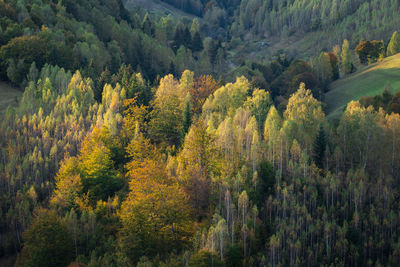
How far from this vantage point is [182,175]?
186 ft

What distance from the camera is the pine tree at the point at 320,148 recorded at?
6681cm

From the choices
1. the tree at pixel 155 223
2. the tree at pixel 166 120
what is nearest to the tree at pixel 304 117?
the tree at pixel 166 120

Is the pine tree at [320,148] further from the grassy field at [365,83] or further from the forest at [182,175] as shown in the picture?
the grassy field at [365,83]

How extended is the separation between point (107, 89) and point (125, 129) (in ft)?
53.8

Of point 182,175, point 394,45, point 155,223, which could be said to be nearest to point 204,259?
point 155,223

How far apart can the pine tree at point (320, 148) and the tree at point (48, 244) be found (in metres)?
37.8

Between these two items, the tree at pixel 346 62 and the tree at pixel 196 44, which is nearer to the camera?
the tree at pixel 346 62

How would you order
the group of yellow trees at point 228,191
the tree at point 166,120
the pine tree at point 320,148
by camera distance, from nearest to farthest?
1. the group of yellow trees at point 228,191
2. the pine tree at point 320,148
3. the tree at point 166,120

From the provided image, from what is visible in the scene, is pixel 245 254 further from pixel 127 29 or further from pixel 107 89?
pixel 127 29

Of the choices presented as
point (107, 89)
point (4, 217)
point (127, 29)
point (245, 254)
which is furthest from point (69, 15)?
point (245, 254)

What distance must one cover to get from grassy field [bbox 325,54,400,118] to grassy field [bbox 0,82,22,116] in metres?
70.8

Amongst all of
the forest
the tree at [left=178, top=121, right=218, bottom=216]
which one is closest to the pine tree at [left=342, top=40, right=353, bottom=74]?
the forest

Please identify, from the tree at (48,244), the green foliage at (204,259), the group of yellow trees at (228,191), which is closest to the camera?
the green foliage at (204,259)

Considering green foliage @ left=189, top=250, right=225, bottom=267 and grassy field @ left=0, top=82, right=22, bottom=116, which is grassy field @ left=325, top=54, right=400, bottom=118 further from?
grassy field @ left=0, top=82, right=22, bottom=116
